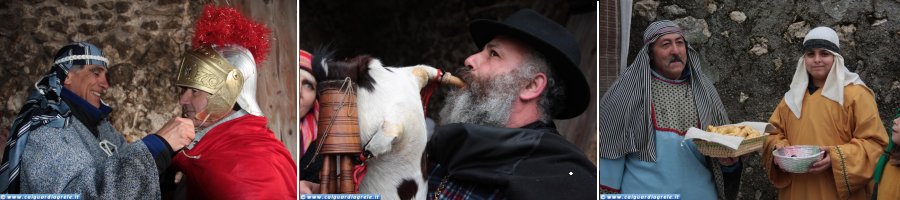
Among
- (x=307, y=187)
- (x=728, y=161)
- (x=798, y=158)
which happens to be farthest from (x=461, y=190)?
(x=798, y=158)

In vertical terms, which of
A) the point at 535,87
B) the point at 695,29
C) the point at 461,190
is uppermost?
the point at 695,29

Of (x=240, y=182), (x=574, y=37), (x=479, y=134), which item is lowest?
(x=240, y=182)

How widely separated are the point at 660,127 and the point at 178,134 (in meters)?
2.38

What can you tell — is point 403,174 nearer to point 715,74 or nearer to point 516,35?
point 516,35

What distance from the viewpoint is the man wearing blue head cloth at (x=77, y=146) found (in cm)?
466

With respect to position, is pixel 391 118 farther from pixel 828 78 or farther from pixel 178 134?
pixel 828 78

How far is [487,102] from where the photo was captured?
4230 millimetres

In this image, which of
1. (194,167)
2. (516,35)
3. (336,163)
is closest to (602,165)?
(516,35)

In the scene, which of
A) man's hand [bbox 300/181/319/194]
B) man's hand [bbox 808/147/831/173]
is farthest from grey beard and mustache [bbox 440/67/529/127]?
man's hand [bbox 808/147/831/173]

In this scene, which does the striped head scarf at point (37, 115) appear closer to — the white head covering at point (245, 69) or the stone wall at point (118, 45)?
the stone wall at point (118, 45)

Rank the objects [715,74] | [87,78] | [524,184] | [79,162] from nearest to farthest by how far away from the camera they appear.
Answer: [524,184], [79,162], [87,78], [715,74]

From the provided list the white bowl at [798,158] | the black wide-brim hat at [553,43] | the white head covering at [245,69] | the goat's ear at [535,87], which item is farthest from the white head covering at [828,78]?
the white head covering at [245,69]

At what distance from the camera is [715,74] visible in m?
5.72

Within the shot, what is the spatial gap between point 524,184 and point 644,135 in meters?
1.25
